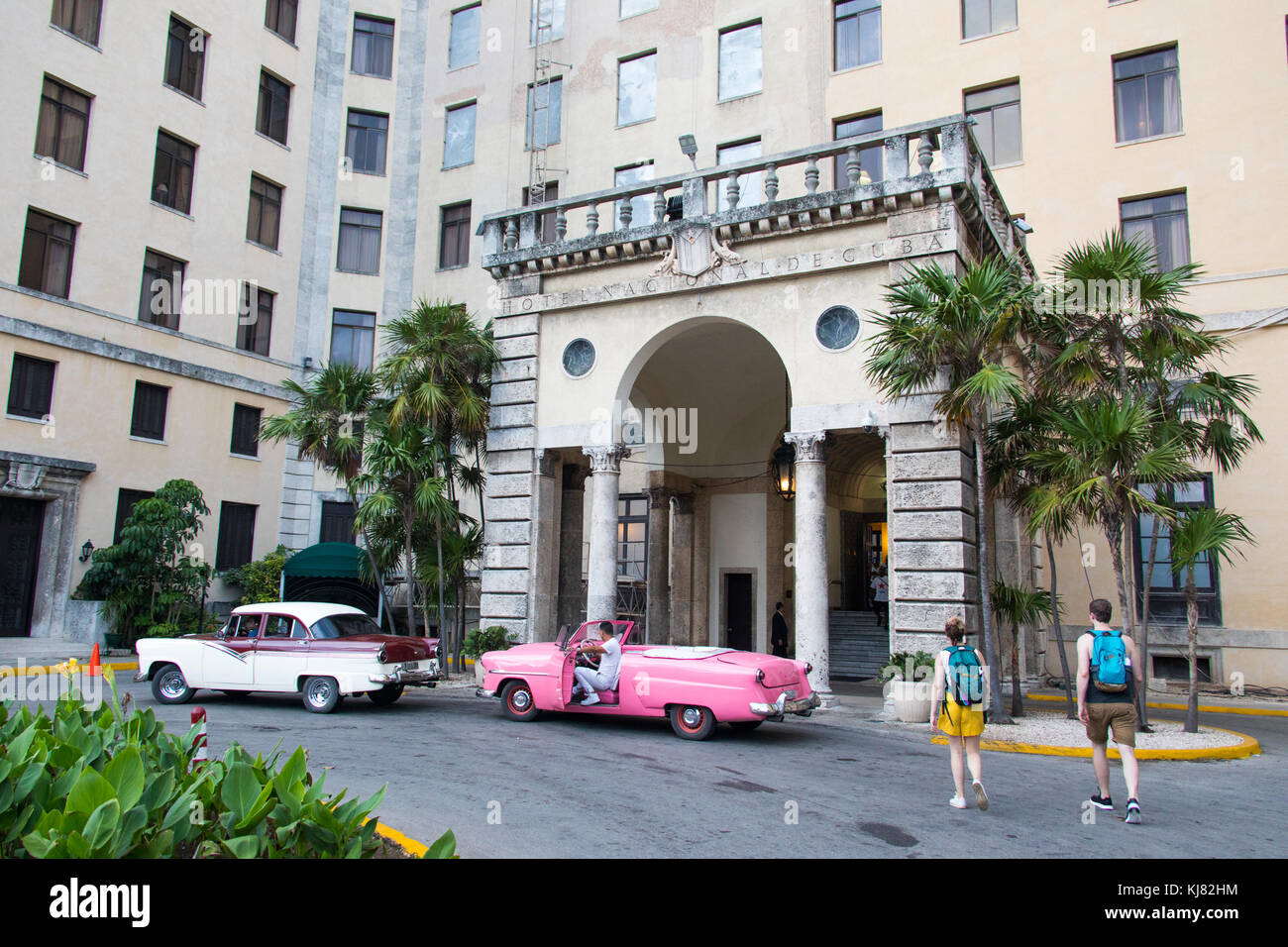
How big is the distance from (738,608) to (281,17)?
24.3 meters

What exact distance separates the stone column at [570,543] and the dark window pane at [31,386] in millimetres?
13713

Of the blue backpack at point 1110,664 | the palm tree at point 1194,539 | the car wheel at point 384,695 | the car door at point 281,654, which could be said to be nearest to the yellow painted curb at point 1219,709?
the palm tree at point 1194,539

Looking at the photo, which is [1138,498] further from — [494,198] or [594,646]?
[494,198]

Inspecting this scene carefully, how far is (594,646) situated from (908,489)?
544 centimetres

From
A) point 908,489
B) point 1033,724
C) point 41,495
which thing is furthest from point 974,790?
point 41,495

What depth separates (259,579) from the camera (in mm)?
25578

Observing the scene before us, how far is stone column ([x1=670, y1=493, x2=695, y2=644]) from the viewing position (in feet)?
71.7

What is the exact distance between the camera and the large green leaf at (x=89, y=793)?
3.98 m

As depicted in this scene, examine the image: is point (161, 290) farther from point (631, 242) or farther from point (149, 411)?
point (631, 242)

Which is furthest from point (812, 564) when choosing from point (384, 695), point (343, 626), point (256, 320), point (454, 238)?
point (256, 320)

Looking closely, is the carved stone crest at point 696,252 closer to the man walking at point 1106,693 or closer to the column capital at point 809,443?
the column capital at point 809,443

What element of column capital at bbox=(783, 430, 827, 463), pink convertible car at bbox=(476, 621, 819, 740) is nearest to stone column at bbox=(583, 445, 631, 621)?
pink convertible car at bbox=(476, 621, 819, 740)

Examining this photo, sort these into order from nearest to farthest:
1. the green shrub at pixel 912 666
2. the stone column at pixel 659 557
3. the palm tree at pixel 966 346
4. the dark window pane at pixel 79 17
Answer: the palm tree at pixel 966 346 < the green shrub at pixel 912 666 < the stone column at pixel 659 557 < the dark window pane at pixel 79 17

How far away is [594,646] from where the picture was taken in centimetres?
1252
